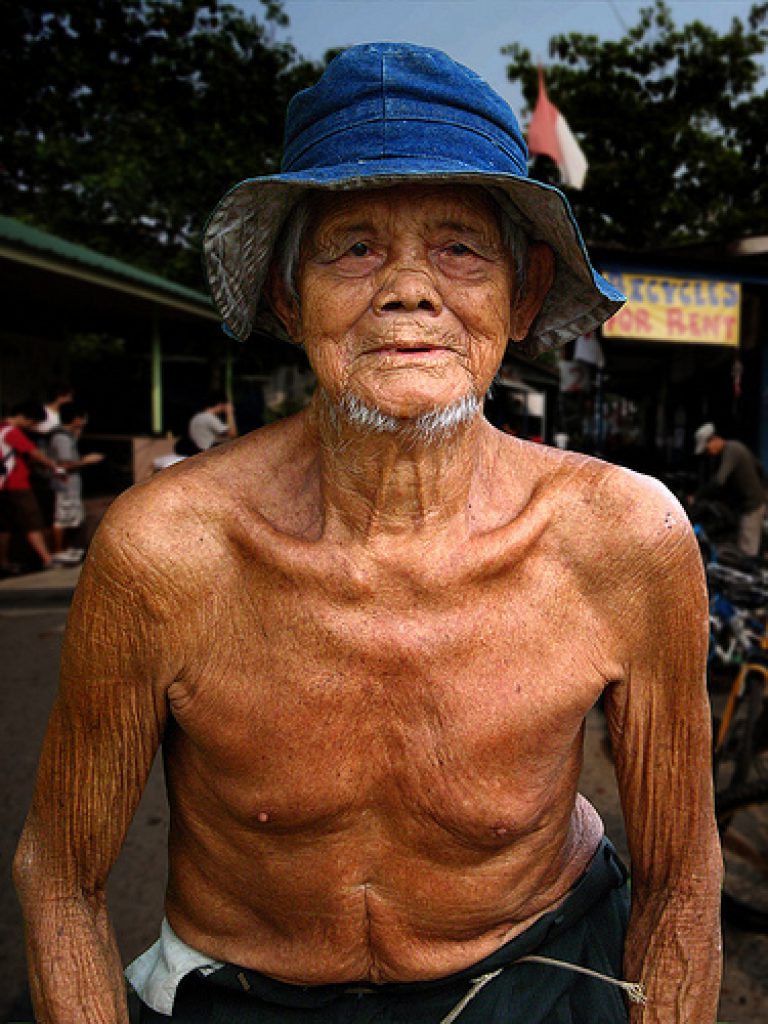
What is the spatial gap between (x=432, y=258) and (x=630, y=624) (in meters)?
0.60

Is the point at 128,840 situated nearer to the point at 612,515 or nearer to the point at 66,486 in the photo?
the point at 612,515

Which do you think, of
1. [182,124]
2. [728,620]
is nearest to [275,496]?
[728,620]

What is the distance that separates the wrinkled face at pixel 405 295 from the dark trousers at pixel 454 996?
86cm

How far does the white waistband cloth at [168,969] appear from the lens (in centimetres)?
131

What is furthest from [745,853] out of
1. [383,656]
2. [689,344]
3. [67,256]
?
[67,256]

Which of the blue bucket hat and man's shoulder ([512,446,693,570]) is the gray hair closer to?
the blue bucket hat

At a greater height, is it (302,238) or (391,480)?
(302,238)

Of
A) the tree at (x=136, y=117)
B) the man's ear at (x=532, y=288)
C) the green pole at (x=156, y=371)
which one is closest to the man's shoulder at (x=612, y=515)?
the man's ear at (x=532, y=288)

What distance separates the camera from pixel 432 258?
1180 mm

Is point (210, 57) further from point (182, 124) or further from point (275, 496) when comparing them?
point (275, 496)

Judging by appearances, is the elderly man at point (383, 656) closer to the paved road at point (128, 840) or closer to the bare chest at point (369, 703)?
the bare chest at point (369, 703)

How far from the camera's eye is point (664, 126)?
749 inches

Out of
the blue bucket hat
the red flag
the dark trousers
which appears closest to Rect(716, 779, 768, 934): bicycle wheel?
the dark trousers

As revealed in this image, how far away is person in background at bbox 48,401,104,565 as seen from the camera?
905 centimetres
